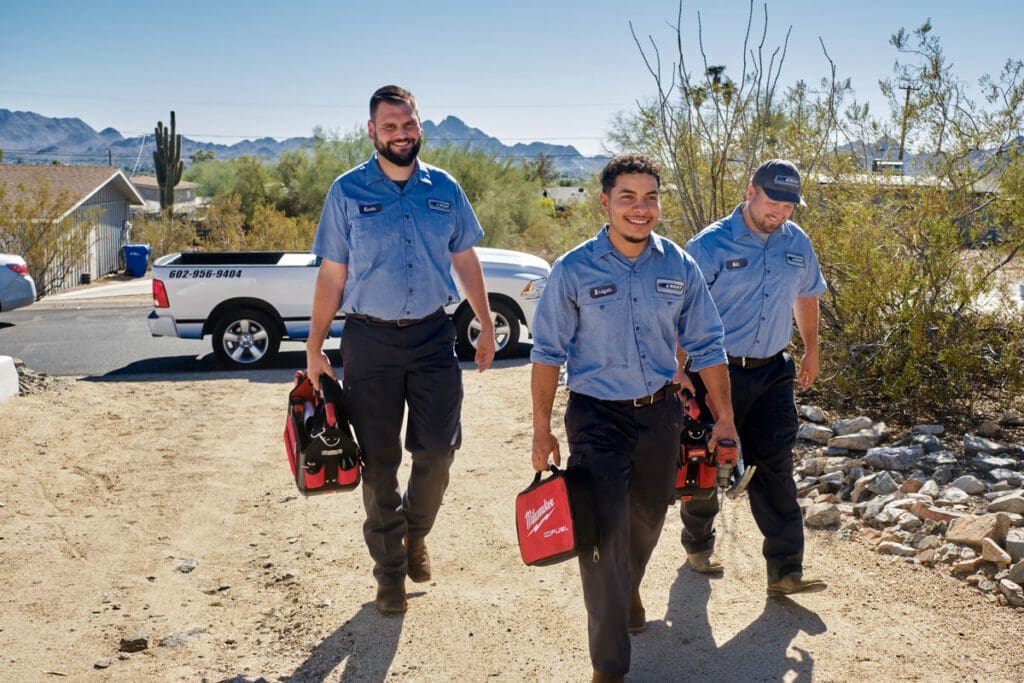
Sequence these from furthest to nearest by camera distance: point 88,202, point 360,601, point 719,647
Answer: point 88,202
point 360,601
point 719,647

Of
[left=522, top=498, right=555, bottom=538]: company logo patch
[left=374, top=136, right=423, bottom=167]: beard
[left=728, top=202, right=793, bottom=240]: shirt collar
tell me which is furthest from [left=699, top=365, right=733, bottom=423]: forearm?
[left=374, top=136, right=423, bottom=167]: beard

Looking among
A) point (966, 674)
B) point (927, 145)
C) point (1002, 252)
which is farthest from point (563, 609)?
point (927, 145)

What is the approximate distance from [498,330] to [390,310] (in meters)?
7.31

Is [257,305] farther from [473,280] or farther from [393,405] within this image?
[393,405]

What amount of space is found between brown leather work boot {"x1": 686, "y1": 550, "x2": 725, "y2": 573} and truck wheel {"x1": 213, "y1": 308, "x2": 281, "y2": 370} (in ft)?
25.5

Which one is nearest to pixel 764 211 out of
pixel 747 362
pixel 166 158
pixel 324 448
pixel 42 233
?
pixel 747 362

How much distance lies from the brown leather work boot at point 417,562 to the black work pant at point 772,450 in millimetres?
1566

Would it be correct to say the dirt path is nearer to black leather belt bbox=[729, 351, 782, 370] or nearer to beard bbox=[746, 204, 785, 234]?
black leather belt bbox=[729, 351, 782, 370]

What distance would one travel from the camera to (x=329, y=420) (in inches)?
179

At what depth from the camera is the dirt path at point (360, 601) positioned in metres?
4.27

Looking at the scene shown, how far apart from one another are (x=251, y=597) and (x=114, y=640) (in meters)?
0.73

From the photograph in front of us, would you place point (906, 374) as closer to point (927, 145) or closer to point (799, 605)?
point (927, 145)

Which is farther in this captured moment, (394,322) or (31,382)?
(31,382)

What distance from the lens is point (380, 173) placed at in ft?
15.6
